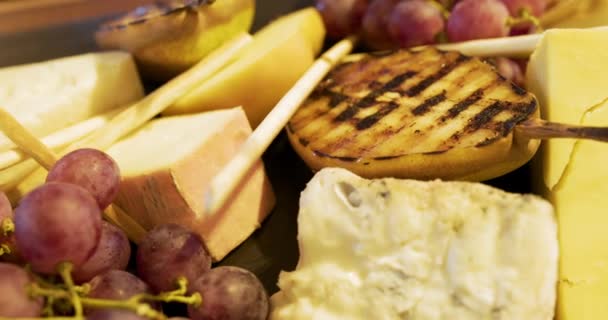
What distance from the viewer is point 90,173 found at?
2.27ft

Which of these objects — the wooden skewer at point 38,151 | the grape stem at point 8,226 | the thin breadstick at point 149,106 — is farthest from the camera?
the thin breadstick at point 149,106

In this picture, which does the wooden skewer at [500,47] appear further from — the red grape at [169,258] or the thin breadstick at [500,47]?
the red grape at [169,258]

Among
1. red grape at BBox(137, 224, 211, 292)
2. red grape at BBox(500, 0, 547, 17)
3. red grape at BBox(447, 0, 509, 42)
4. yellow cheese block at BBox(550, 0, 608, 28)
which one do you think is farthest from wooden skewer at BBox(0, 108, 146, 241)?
yellow cheese block at BBox(550, 0, 608, 28)

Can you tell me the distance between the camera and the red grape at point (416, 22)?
1.03 meters

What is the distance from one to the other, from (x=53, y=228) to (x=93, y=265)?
0.12 m

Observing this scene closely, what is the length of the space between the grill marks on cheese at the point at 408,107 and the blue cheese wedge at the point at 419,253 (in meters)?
0.12

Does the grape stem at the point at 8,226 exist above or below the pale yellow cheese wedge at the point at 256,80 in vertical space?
above

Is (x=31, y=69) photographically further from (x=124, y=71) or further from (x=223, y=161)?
(x=223, y=161)

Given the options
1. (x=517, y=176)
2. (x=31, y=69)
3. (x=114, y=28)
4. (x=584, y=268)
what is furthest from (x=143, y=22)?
(x=584, y=268)

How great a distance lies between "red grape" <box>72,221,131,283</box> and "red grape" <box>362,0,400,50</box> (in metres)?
0.66

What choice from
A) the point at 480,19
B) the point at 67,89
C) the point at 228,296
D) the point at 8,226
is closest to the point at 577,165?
the point at 480,19

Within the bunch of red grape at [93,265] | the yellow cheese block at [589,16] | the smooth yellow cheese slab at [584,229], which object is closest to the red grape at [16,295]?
the bunch of red grape at [93,265]

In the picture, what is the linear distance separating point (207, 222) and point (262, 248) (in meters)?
0.11

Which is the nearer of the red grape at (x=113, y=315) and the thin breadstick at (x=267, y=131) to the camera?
the red grape at (x=113, y=315)
